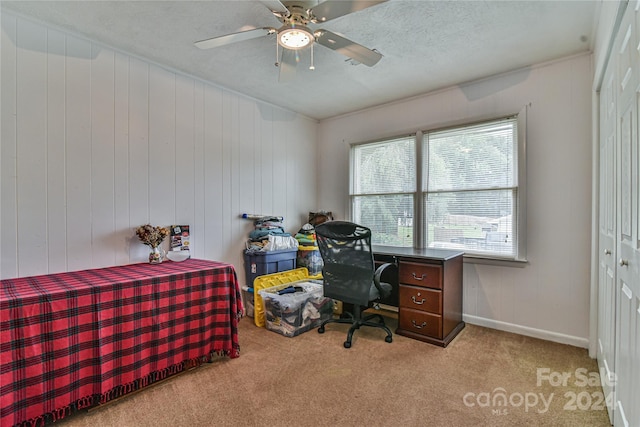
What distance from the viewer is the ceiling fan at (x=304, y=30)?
5.52 feet

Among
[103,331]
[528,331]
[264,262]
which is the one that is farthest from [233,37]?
[528,331]

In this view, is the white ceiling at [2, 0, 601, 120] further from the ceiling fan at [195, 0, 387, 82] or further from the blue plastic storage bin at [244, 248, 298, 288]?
the blue plastic storage bin at [244, 248, 298, 288]

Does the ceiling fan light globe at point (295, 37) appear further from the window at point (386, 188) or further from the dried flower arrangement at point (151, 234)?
the window at point (386, 188)

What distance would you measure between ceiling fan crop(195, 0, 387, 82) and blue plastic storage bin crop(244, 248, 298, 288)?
2.04m

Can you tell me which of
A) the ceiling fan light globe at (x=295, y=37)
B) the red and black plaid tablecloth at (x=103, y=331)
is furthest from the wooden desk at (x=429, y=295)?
the ceiling fan light globe at (x=295, y=37)

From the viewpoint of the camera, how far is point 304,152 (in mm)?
4484

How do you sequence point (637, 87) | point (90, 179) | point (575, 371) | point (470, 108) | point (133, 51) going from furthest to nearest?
point (470, 108), point (133, 51), point (90, 179), point (575, 371), point (637, 87)

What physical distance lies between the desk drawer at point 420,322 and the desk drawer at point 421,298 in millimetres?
45

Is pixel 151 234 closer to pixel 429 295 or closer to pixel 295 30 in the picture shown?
pixel 295 30

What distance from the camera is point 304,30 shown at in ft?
6.05

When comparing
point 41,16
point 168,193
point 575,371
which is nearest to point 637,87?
point 575,371

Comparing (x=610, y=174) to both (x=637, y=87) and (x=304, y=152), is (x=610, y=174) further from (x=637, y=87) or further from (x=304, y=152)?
(x=304, y=152)

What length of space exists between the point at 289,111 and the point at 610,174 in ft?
11.1

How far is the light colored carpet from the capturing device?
1792 mm
